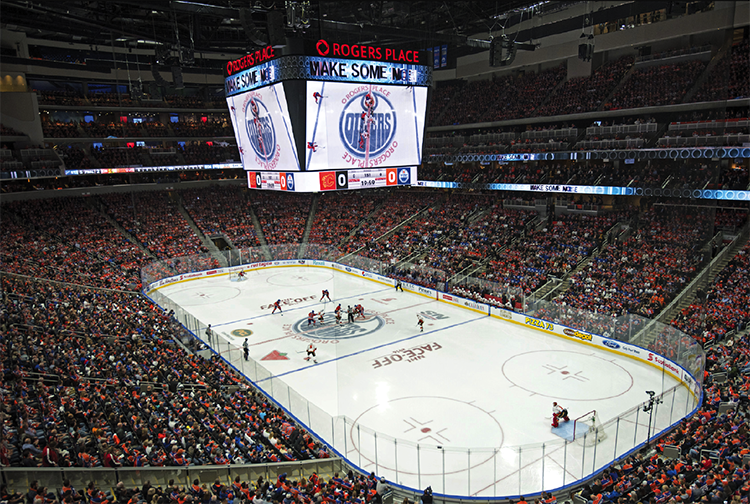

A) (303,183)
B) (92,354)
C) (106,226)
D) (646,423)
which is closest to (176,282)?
(106,226)

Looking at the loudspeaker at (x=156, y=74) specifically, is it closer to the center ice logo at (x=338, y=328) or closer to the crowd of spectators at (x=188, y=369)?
the crowd of spectators at (x=188, y=369)

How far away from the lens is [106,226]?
38.2 meters

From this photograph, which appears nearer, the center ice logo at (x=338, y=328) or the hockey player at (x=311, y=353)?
the hockey player at (x=311, y=353)

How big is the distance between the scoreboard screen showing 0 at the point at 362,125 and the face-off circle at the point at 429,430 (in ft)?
22.7

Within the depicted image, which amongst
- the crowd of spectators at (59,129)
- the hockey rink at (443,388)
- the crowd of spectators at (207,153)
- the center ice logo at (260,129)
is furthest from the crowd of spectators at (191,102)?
the center ice logo at (260,129)

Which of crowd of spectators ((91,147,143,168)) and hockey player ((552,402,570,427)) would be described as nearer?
hockey player ((552,402,570,427))

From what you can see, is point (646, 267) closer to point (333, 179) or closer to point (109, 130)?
point (333, 179)

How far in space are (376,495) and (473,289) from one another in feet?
59.9

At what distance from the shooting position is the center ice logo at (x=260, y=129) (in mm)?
12992

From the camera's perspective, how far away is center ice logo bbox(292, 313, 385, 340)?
2405 centimetres

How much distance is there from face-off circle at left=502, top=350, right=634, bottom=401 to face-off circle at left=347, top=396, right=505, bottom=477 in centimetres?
301

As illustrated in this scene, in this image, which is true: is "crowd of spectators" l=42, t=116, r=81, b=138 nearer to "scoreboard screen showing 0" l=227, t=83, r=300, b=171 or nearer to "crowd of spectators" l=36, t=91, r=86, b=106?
"crowd of spectators" l=36, t=91, r=86, b=106

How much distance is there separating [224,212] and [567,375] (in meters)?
34.4

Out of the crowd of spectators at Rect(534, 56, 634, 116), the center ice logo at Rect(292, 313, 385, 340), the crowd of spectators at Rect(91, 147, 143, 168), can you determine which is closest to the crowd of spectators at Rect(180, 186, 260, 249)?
the crowd of spectators at Rect(91, 147, 143, 168)
